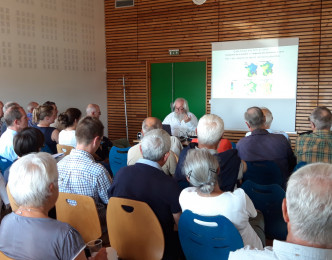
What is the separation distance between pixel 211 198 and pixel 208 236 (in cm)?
22

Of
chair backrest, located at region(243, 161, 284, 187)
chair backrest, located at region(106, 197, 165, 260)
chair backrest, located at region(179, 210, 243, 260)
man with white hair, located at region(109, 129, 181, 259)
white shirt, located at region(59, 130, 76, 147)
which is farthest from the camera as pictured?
white shirt, located at region(59, 130, 76, 147)

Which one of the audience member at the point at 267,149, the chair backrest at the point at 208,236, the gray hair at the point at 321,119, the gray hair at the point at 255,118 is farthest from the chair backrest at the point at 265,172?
the chair backrest at the point at 208,236

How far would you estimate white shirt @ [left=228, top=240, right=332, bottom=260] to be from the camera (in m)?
1.11

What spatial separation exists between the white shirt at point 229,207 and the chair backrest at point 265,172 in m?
1.29

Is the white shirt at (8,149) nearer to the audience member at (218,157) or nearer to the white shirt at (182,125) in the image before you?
the audience member at (218,157)

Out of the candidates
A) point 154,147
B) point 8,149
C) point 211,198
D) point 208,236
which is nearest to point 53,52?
point 8,149

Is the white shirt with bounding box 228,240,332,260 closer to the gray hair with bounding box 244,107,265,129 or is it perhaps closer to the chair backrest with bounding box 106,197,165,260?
the chair backrest with bounding box 106,197,165,260

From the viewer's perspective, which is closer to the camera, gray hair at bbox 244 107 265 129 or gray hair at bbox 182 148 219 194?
gray hair at bbox 182 148 219 194

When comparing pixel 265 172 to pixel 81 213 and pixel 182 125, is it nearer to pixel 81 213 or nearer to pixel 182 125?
pixel 81 213

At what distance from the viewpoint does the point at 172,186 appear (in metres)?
2.22

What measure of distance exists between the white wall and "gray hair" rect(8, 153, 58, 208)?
589cm

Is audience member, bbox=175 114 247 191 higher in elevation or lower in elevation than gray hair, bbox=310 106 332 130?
lower

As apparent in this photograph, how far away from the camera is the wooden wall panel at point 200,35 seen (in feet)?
23.0

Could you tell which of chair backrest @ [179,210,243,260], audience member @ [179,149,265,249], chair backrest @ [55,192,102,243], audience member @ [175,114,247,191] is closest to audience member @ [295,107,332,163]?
audience member @ [175,114,247,191]
